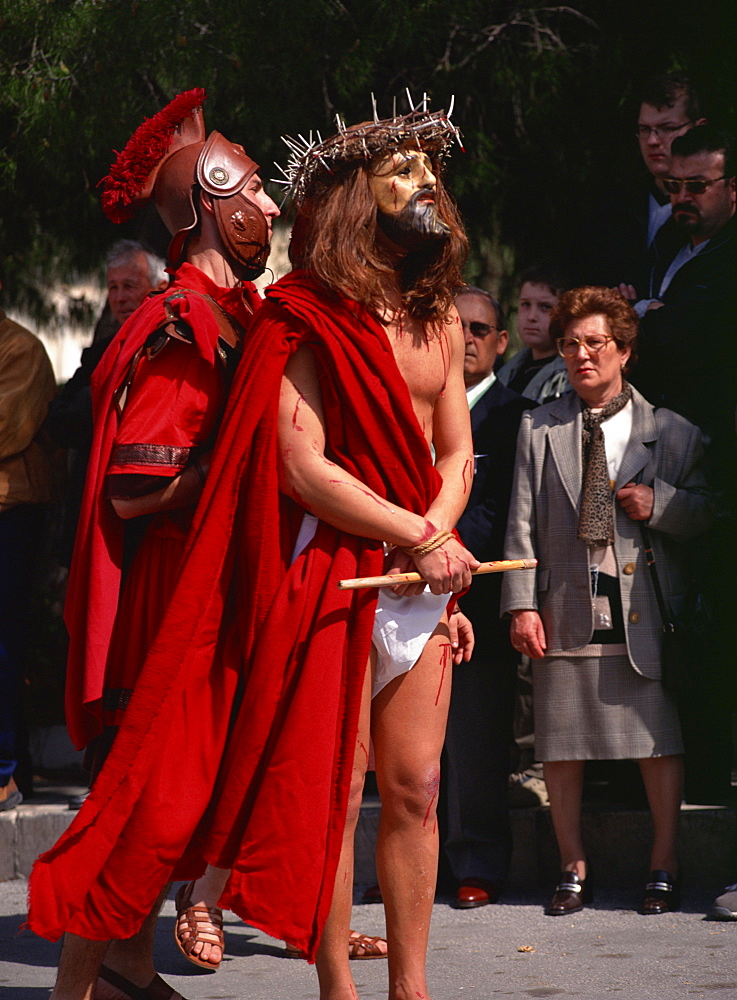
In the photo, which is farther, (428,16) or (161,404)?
(428,16)

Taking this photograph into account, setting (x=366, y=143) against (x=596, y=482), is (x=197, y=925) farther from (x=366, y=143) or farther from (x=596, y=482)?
(x=366, y=143)

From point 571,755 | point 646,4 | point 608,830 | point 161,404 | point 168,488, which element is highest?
point 646,4

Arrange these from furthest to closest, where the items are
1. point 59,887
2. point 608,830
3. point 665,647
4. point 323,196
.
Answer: point 608,830
point 665,647
point 323,196
point 59,887

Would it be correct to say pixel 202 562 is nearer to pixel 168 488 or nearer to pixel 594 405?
pixel 168 488

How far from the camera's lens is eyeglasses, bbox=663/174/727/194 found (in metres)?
5.03

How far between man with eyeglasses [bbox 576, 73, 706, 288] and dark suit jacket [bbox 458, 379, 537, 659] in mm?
846

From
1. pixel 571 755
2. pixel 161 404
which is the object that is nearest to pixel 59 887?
pixel 161 404

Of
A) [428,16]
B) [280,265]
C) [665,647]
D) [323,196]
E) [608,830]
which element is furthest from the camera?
[280,265]

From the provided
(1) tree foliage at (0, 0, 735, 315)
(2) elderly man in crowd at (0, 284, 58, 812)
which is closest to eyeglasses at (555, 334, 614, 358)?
(1) tree foliage at (0, 0, 735, 315)

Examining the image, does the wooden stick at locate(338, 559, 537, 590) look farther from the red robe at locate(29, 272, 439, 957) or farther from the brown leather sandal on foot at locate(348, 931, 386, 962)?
the brown leather sandal on foot at locate(348, 931, 386, 962)

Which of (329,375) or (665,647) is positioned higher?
(329,375)

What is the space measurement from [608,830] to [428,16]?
11.4 feet

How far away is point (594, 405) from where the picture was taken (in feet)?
15.6

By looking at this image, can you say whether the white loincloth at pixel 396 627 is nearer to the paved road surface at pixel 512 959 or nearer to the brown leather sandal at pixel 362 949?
the paved road surface at pixel 512 959
